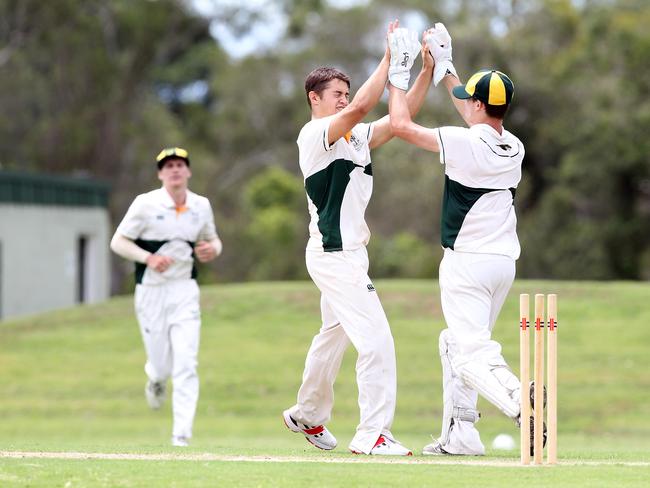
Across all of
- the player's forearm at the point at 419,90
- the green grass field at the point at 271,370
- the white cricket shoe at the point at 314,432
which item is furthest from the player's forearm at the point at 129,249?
the player's forearm at the point at 419,90

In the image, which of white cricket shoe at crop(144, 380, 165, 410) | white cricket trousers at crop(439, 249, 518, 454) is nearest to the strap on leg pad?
white cricket trousers at crop(439, 249, 518, 454)

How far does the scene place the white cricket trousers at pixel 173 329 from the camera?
41.0 ft

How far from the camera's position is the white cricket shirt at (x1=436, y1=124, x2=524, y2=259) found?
28.3 feet

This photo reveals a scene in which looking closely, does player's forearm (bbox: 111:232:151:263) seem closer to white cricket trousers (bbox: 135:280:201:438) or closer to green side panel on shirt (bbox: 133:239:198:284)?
green side panel on shirt (bbox: 133:239:198:284)

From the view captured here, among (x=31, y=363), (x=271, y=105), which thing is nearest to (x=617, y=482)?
(x=31, y=363)

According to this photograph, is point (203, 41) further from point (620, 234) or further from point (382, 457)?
point (382, 457)

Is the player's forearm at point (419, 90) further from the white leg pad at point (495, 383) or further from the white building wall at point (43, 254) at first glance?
the white building wall at point (43, 254)

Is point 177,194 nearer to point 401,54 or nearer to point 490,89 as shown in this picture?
point 401,54

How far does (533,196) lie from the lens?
49688mm

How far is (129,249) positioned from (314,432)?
3456mm

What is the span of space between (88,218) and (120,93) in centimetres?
1859

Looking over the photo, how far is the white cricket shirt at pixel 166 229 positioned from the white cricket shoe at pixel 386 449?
4.21 meters

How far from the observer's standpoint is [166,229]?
41.6 ft

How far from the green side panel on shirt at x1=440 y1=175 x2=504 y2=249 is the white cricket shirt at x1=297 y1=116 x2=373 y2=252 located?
1.94ft
